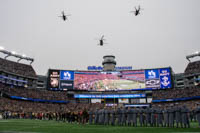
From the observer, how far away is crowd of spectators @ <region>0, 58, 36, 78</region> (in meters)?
74.2

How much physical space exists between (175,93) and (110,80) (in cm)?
2402

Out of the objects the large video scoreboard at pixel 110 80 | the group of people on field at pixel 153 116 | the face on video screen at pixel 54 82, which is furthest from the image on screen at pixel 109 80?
the group of people on field at pixel 153 116

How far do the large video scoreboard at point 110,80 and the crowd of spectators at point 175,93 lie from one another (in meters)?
4.65

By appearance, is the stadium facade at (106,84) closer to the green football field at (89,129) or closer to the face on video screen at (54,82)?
the face on video screen at (54,82)

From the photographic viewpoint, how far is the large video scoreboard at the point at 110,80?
70.3 m

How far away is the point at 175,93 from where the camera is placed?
71312 millimetres

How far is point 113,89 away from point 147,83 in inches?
498

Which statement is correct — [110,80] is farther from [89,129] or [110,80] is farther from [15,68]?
[89,129]

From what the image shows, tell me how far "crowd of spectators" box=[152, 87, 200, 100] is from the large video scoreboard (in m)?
4.65

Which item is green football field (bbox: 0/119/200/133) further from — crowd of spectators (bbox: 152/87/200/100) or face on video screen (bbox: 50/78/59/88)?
crowd of spectators (bbox: 152/87/200/100)

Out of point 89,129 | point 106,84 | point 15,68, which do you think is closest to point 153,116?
point 89,129

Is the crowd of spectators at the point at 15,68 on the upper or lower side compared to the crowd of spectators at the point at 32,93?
upper

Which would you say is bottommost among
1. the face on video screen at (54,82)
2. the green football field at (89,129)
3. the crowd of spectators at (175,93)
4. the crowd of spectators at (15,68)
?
the green football field at (89,129)

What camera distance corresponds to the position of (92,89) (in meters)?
75.1
